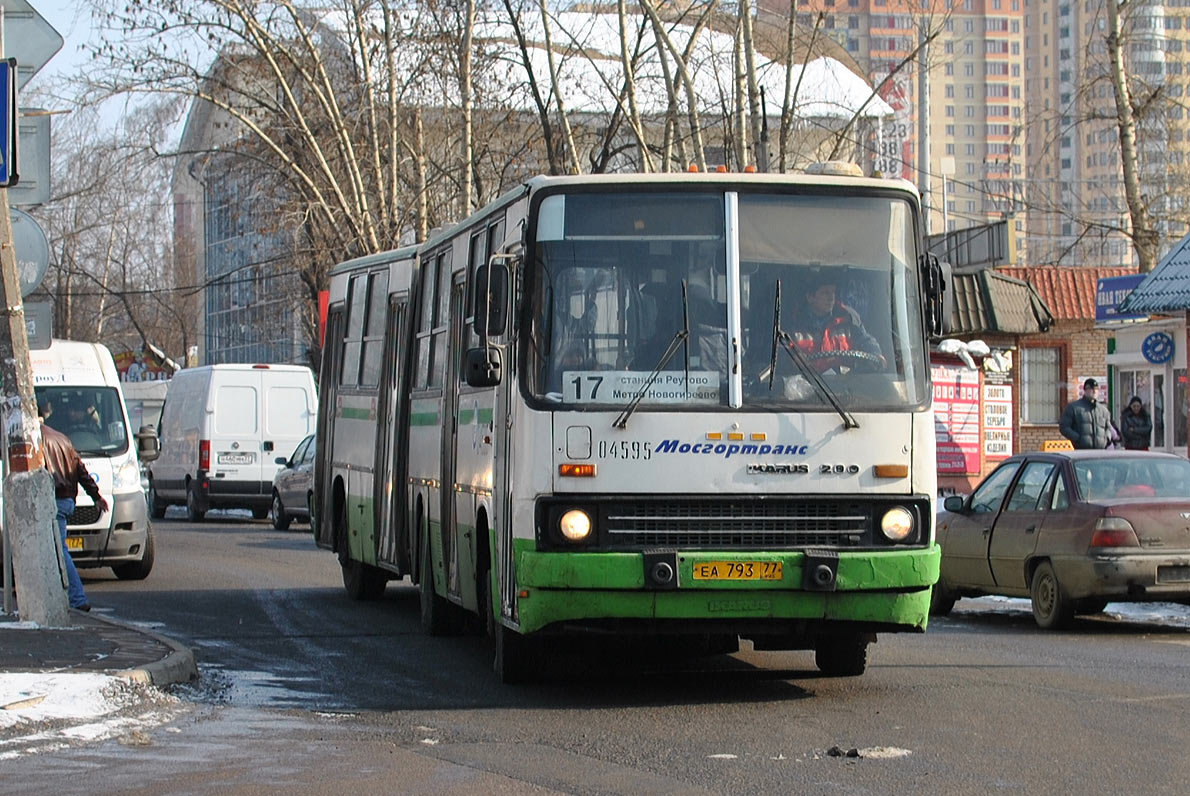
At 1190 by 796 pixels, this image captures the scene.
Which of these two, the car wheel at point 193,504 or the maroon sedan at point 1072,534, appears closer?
the maroon sedan at point 1072,534

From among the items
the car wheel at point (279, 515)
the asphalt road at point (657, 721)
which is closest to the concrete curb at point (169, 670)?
the asphalt road at point (657, 721)

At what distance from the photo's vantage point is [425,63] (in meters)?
36.3

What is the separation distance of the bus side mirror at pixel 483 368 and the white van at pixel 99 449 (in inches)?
370

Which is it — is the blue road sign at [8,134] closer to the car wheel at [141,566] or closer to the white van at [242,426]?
the car wheel at [141,566]

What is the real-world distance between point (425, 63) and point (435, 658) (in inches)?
1004

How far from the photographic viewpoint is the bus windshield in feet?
32.5

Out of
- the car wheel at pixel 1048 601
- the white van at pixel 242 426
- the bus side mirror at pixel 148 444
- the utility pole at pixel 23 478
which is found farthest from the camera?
the white van at pixel 242 426

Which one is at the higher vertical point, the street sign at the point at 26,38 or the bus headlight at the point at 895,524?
the street sign at the point at 26,38

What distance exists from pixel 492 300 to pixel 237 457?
74.8 feet

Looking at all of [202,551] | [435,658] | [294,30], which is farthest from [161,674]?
[294,30]

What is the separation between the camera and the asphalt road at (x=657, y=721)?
773 centimetres

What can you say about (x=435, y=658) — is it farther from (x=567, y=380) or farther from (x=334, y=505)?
(x=334, y=505)

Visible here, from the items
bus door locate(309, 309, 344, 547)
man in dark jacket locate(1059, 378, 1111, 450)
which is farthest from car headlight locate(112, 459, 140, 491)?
man in dark jacket locate(1059, 378, 1111, 450)

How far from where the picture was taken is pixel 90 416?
1922cm
